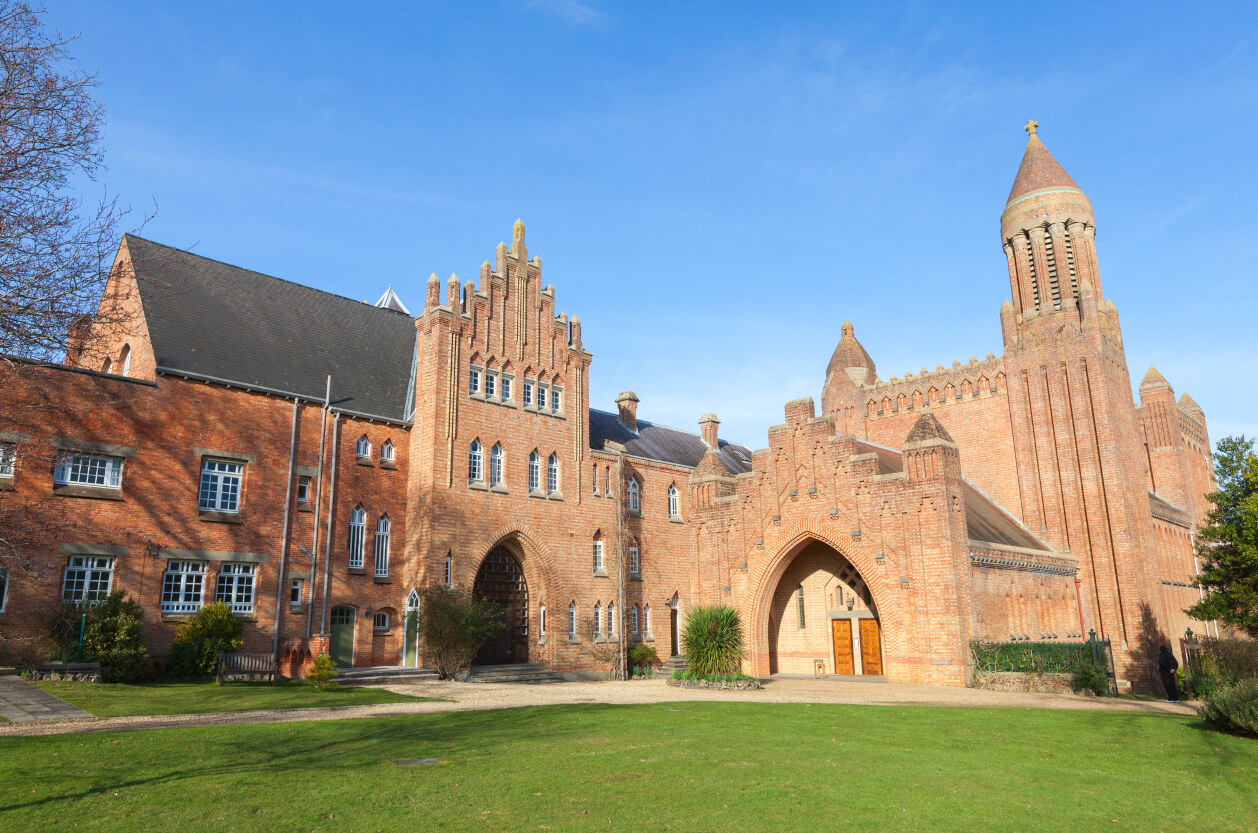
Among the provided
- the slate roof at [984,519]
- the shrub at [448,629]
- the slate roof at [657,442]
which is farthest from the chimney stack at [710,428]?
the shrub at [448,629]

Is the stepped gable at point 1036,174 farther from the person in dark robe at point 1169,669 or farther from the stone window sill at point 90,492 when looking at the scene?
the stone window sill at point 90,492

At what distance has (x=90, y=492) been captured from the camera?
23.3 metres

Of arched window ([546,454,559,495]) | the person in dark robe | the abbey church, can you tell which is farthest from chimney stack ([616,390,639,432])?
the person in dark robe

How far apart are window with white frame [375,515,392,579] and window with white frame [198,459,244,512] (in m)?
4.92

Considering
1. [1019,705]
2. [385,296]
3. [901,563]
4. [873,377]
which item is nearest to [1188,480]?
[873,377]

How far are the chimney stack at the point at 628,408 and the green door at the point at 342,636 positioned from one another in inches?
712

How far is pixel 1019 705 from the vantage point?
793 inches

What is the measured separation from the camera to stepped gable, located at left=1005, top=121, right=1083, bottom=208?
42656 millimetres

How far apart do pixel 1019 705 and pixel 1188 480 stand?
37.0 meters

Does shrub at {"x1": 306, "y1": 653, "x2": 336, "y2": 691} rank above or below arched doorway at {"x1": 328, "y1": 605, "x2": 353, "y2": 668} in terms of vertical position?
below

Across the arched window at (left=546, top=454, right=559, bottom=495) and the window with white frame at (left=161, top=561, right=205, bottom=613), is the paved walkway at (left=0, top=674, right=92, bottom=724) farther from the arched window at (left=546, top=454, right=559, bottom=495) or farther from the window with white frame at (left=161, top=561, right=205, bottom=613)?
the arched window at (left=546, top=454, right=559, bottom=495)

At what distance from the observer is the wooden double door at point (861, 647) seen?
32.6 meters

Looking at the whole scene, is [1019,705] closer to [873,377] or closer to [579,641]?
[579,641]

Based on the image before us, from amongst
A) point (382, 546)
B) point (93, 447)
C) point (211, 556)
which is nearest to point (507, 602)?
point (382, 546)
